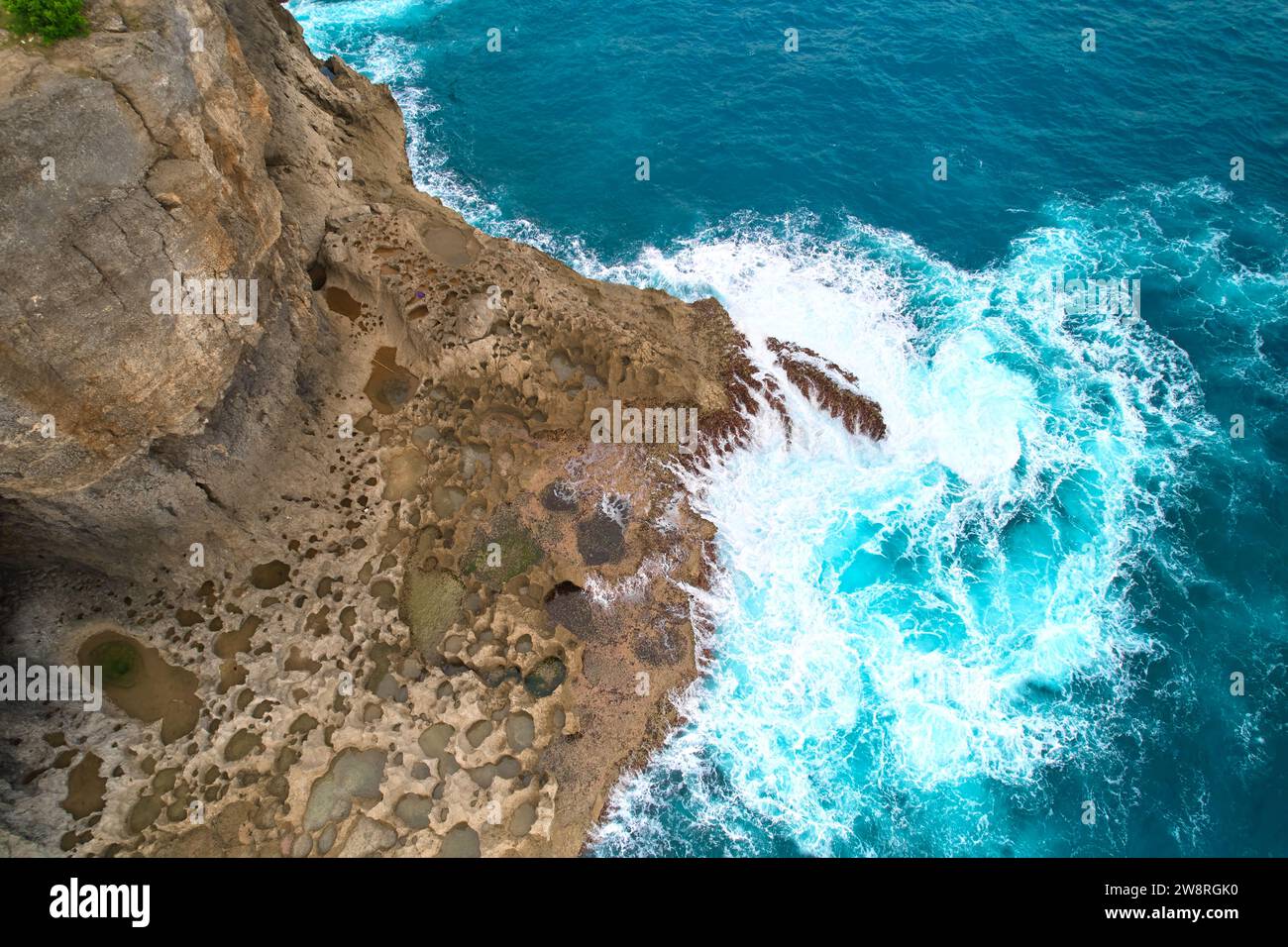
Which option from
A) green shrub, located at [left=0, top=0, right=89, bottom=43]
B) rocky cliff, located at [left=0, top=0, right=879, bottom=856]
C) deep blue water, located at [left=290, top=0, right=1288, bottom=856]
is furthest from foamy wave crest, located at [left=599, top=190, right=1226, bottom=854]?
green shrub, located at [left=0, top=0, right=89, bottom=43]

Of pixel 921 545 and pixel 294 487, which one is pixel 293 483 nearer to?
pixel 294 487

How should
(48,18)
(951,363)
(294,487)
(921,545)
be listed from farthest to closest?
(951,363) < (921,545) < (294,487) < (48,18)

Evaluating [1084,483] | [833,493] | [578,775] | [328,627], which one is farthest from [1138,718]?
[328,627]

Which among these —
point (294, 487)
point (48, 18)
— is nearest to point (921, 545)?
point (294, 487)

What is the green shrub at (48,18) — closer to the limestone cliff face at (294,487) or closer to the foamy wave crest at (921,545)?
the limestone cliff face at (294,487)

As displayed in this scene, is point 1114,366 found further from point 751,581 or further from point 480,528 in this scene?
point 480,528

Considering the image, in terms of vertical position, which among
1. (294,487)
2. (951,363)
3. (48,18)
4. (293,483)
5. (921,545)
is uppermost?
(48,18)

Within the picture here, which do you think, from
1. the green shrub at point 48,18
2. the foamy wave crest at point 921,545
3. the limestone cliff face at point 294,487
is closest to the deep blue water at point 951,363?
the foamy wave crest at point 921,545
